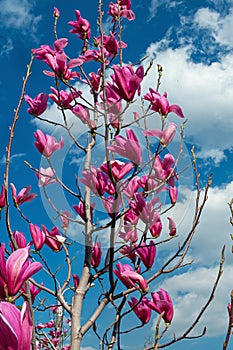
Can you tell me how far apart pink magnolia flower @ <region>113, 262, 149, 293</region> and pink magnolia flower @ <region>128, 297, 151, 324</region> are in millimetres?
84

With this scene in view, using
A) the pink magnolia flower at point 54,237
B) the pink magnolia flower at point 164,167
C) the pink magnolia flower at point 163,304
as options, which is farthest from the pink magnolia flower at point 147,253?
the pink magnolia flower at point 54,237

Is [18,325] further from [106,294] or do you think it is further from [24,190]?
[24,190]

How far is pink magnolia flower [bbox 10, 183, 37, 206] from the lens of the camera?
174cm

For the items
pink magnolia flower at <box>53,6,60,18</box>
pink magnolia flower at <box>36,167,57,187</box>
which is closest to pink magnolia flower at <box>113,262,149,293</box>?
pink magnolia flower at <box>36,167,57,187</box>

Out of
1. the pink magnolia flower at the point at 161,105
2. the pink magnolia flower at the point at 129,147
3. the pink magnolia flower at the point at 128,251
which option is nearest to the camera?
the pink magnolia flower at the point at 129,147

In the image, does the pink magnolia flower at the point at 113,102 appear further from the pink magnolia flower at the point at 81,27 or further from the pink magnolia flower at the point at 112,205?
the pink magnolia flower at the point at 81,27

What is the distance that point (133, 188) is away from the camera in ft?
A: 5.25

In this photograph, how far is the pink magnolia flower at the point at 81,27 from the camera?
7.11 ft

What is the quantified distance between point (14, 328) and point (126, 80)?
0.97 m

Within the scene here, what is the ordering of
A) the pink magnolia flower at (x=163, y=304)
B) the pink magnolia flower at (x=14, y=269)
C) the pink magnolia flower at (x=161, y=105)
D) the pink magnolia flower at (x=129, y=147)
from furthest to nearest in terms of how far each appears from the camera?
the pink magnolia flower at (x=161, y=105) → the pink magnolia flower at (x=163, y=304) → the pink magnolia flower at (x=129, y=147) → the pink magnolia flower at (x=14, y=269)

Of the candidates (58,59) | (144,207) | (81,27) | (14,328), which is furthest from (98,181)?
(81,27)

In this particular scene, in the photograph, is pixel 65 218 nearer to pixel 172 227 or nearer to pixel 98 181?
pixel 98 181

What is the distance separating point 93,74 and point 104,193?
2.99 ft

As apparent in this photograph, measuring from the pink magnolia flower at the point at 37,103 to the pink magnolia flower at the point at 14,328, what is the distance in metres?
1.31
